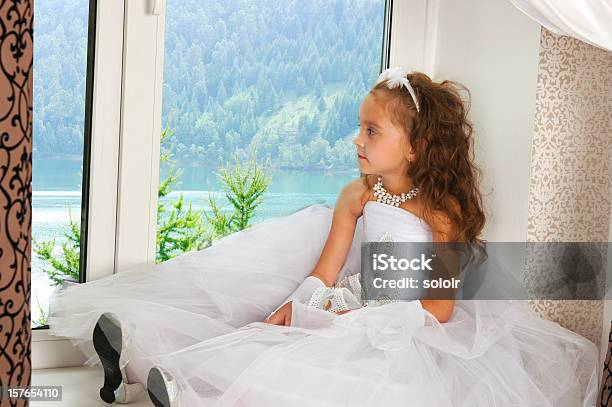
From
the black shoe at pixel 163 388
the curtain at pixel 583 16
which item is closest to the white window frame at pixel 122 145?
the black shoe at pixel 163 388

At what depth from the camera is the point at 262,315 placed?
1.93m

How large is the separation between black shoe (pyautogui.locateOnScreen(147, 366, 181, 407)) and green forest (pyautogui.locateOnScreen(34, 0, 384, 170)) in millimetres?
793

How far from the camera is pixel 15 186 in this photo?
3.72 feet

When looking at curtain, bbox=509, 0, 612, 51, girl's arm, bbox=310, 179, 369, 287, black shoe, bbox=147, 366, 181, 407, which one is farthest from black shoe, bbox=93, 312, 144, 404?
curtain, bbox=509, 0, 612, 51

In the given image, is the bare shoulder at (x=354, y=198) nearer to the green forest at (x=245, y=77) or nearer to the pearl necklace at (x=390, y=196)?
the pearl necklace at (x=390, y=196)

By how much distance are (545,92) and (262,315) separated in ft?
3.03

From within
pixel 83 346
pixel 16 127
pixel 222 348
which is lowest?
pixel 83 346

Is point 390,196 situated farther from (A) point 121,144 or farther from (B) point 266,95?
(A) point 121,144

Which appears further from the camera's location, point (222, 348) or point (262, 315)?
point (262, 315)

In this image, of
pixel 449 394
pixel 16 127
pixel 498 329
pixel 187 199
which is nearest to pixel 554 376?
pixel 498 329

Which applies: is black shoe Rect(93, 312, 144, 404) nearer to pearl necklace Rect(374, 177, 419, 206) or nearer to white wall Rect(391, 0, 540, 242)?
pearl necklace Rect(374, 177, 419, 206)

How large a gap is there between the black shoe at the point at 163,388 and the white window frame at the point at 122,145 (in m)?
0.65

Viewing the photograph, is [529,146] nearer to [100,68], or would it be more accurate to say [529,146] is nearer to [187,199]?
[187,199]

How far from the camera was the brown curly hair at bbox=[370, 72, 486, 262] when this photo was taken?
191 cm
